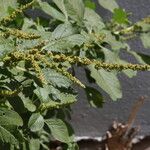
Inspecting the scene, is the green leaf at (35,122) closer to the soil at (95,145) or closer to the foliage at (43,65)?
the foliage at (43,65)

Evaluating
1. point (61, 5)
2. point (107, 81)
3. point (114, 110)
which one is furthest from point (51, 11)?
point (114, 110)

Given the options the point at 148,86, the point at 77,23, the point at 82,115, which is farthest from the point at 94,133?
the point at 77,23

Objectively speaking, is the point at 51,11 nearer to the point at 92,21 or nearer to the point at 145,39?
the point at 92,21

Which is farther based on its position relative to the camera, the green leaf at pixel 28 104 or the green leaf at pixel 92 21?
the green leaf at pixel 92 21

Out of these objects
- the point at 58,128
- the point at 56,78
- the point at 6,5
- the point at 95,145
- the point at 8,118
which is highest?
the point at 6,5

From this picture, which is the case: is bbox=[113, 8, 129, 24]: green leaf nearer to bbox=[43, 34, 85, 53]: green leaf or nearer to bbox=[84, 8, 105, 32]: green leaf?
bbox=[84, 8, 105, 32]: green leaf

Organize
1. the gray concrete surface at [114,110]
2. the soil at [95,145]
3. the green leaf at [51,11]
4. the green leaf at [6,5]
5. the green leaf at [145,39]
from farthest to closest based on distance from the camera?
the soil at [95,145], the gray concrete surface at [114,110], the green leaf at [145,39], the green leaf at [51,11], the green leaf at [6,5]

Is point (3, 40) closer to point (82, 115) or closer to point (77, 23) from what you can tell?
point (77, 23)

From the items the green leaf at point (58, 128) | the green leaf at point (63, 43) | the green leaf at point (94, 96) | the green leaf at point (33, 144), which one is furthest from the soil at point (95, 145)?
the green leaf at point (63, 43)
